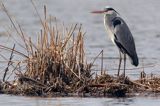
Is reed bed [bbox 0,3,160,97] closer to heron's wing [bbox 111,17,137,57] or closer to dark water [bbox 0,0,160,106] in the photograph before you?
dark water [bbox 0,0,160,106]

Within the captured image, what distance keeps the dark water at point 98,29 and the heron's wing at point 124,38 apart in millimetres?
310

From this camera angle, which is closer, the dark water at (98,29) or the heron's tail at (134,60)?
the dark water at (98,29)

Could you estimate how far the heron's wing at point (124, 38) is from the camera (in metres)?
12.3

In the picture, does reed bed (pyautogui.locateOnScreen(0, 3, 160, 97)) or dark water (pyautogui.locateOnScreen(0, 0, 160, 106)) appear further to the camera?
reed bed (pyautogui.locateOnScreen(0, 3, 160, 97))

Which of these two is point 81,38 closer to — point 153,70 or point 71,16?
point 153,70

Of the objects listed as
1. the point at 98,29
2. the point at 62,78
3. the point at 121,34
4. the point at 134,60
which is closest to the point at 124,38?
the point at 121,34

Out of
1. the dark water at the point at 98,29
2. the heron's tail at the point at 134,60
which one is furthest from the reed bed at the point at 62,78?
the heron's tail at the point at 134,60

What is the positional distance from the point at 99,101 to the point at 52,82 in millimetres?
860

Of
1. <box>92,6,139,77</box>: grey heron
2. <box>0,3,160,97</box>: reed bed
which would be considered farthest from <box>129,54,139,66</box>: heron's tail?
<box>0,3,160,97</box>: reed bed

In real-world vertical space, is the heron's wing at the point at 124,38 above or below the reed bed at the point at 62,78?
above

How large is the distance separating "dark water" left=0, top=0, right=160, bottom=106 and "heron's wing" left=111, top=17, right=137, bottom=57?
0.31m

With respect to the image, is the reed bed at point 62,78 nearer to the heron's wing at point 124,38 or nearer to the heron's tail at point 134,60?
the heron's tail at point 134,60

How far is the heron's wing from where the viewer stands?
12.3 meters

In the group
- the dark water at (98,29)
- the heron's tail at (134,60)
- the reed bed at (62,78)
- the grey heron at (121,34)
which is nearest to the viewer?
the dark water at (98,29)
